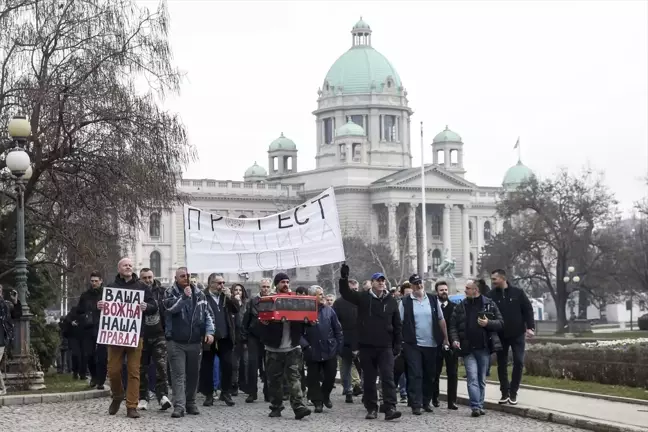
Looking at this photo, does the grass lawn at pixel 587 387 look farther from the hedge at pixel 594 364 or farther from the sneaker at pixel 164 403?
the sneaker at pixel 164 403

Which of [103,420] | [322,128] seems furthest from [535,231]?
[322,128]

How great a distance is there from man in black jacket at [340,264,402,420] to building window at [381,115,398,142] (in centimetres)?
13901

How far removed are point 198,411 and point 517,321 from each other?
473 centimetres

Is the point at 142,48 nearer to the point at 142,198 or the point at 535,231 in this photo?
the point at 142,198

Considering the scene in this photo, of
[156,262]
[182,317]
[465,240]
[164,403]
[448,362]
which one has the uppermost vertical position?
[465,240]

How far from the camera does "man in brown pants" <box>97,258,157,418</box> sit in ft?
63.9

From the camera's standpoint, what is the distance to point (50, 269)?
3253cm

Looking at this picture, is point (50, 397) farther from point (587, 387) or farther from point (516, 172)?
point (516, 172)

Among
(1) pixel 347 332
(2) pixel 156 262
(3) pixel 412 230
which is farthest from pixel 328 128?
(1) pixel 347 332

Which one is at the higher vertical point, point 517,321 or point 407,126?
point 407,126

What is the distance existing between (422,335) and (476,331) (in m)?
0.81

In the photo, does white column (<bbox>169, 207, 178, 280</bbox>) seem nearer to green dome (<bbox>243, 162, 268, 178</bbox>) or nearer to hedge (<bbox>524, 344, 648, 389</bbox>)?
green dome (<bbox>243, 162, 268, 178</bbox>)

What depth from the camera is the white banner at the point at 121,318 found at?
19.4 meters

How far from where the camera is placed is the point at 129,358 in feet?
64.4
